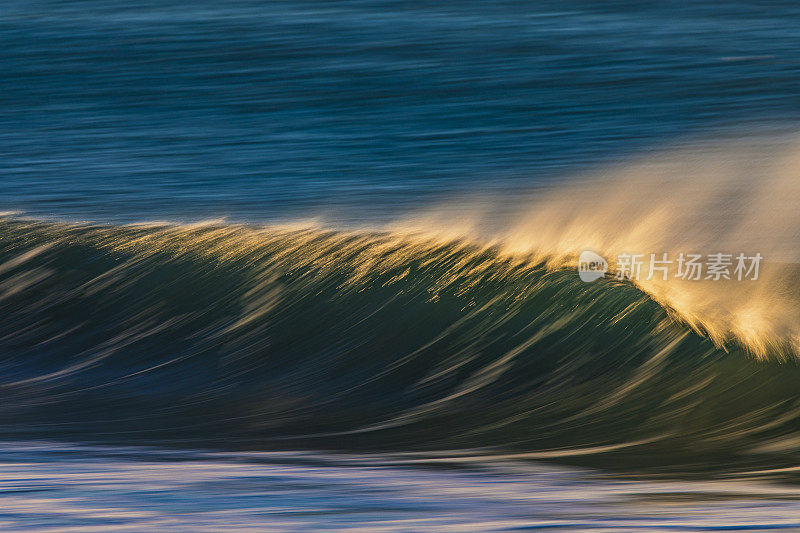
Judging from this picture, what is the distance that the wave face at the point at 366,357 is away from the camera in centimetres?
472

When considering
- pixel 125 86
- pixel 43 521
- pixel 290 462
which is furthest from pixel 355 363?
pixel 125 86

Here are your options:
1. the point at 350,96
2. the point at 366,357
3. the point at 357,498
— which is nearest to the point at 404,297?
the point at 366,357

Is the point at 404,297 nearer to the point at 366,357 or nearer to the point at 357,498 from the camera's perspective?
the point at 366,357

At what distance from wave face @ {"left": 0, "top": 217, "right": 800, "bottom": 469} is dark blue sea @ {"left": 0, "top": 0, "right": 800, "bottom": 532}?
0.07 feet

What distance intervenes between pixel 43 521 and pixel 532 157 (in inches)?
324

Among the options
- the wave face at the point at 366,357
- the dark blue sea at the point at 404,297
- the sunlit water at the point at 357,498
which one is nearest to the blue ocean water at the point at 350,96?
the dark blue sea at the point at 404,297

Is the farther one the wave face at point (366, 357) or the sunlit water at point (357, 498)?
the wave face at point (366, 357)

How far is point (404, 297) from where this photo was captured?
644 centimetres

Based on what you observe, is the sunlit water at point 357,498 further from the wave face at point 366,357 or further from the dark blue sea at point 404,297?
the wave face at point 366,357

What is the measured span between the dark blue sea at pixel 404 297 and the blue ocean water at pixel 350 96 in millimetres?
66

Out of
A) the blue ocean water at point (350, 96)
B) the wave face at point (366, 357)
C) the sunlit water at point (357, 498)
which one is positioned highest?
the blue ocean water at point (350, 96)

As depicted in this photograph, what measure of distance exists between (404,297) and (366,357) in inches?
23.6

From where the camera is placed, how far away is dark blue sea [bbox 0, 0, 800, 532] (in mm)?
3520

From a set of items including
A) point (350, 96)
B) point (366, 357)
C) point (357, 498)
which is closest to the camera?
point (357, 498)
